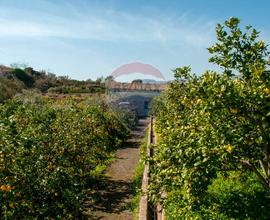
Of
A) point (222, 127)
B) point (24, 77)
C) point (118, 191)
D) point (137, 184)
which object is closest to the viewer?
point (222, 127)

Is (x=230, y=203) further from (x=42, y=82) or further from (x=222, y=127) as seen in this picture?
(x=42, y=82)

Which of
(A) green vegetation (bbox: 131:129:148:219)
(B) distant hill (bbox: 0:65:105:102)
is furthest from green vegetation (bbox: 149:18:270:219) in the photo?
(B) distant hill (bbox: 0:65:105:102)

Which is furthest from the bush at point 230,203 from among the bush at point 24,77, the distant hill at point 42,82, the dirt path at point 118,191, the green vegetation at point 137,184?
the bush at point 24,77

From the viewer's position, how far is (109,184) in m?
14.4

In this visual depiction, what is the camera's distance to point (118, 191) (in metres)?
13.6

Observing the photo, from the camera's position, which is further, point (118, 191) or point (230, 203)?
point (118, 191)

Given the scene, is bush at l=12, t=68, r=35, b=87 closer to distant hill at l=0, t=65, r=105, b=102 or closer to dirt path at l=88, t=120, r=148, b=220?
distant hill at l=0, t=65, r=105, b=102

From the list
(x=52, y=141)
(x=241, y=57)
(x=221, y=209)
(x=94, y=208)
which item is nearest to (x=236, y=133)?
(x=241, y=57)

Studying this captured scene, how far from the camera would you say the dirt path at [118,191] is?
11188 millimetres

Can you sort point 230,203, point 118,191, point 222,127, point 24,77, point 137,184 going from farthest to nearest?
point 24,77 < point 137,184 < point 118,191 < point 230,203 < point 222,127

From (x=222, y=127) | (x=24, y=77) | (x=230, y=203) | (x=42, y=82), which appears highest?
(x=24, y=77)

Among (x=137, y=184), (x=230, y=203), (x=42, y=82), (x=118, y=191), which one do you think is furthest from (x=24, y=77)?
(x=230, y=203)

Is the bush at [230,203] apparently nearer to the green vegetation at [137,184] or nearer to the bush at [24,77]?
the green vegetation at [137,184]

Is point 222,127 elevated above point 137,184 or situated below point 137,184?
above
